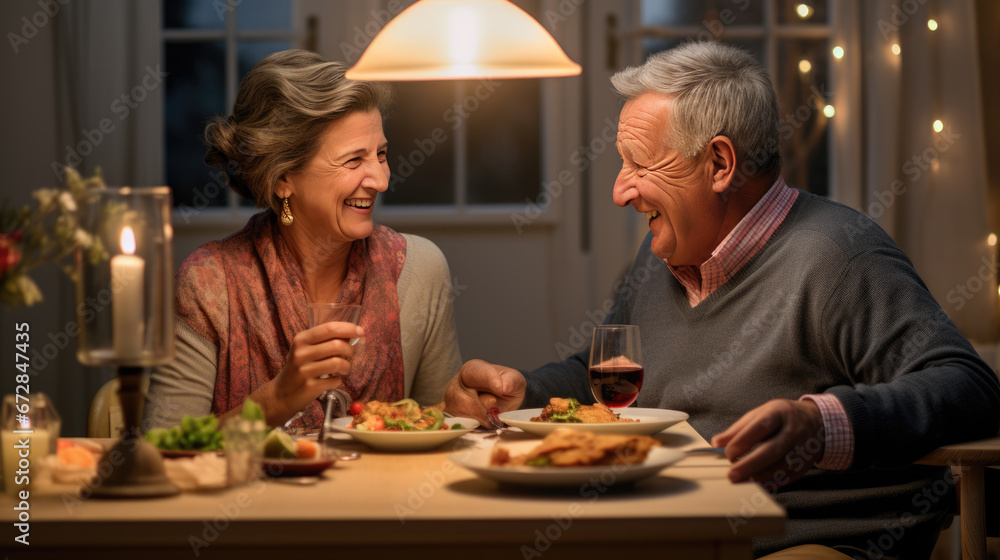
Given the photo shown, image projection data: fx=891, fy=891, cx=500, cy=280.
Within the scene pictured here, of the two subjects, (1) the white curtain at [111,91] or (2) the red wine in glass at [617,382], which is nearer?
(2) the red wine in glass at [617,382]

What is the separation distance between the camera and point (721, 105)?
182 centimetres

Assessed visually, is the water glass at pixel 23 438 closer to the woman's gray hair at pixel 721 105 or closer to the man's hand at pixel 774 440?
the man's hand at pixel 774 440

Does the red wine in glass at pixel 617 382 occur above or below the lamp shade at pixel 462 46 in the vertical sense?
below

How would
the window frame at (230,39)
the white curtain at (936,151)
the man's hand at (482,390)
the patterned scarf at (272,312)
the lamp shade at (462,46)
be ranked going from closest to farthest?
the lamp shade at (462,46) → the man's hand at (482,390) → the patterned scarf at (272,312) → the white curtain at (936,151) → the window frame at (230,39)

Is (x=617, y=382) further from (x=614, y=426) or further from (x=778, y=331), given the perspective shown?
(x=778, y=331)

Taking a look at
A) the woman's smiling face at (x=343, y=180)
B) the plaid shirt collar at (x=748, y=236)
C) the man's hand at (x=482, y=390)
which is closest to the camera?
the man's hand at (x=482, y=390)

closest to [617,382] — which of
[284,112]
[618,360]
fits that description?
[618,360]

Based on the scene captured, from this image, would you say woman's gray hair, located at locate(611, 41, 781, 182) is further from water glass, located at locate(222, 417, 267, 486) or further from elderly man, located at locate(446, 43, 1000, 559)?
water glass, located at locate(222, 417, 267, 486)

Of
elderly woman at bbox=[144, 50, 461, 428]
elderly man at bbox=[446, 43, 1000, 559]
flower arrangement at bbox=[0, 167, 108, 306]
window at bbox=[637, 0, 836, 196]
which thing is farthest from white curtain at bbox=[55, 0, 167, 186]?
flower arrangement at bbox=[0, 167, 108, 306]

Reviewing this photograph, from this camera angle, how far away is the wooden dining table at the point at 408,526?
947mm

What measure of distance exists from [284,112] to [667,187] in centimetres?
87

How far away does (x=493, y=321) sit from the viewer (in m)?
3.70

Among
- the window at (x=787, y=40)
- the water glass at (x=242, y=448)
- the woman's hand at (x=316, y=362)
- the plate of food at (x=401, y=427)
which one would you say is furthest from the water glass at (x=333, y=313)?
the window at (x=787, y=40)

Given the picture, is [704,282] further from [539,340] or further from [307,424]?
[539,340]
